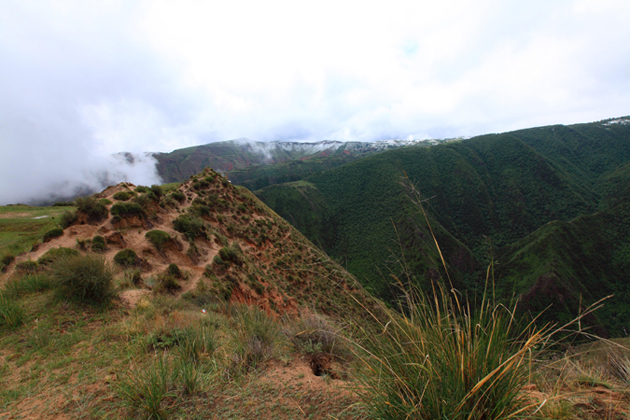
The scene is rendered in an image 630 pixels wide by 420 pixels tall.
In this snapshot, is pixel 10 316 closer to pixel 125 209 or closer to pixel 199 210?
pixel 125 209

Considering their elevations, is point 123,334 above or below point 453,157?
below

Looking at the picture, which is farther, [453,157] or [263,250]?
[453,157]

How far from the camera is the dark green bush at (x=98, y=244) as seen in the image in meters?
9.46

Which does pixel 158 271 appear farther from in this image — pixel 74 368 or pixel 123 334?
pixel 74 368

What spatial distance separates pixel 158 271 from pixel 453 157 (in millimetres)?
147389

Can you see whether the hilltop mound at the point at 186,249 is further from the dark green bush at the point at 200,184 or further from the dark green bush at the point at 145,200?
the dark green bush at the point at 200,184

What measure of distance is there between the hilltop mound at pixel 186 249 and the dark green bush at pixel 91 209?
31 millimetres

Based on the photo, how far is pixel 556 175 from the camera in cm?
11469

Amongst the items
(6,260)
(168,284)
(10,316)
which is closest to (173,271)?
(168,284)

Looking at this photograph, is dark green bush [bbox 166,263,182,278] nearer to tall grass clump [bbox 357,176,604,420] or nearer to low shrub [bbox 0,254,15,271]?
low shrub [bbox 0,254,15,271]

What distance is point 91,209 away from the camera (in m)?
10.9

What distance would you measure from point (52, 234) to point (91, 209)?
67.6 inches

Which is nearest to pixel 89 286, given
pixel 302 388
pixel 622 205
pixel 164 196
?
pixel 302 388

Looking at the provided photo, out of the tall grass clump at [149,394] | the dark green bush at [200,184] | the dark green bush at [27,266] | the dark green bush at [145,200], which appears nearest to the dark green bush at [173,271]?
the dark green bush at [27,266]
